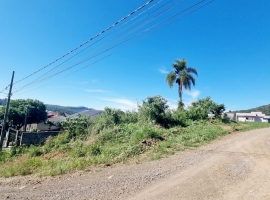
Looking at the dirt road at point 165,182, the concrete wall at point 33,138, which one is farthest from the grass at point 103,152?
the concrete wall at point 33,138

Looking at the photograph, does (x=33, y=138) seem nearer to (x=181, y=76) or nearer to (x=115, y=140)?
(x=115, y=140)

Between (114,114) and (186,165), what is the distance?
34.6ft

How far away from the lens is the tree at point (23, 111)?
40.1 metres

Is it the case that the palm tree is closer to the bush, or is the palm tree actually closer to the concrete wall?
the bush

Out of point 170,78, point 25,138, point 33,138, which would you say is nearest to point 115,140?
point 33,138

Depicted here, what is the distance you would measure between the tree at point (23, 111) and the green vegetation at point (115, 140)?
30.9 metres

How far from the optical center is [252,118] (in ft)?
187

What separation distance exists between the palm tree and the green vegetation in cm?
358

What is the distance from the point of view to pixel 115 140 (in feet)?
40.9

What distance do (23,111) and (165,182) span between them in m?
46.0

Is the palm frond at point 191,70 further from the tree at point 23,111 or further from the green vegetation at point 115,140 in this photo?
the tree at point 23,111

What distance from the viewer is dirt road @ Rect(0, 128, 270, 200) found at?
462cm

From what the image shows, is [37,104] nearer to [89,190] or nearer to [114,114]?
[114,114]

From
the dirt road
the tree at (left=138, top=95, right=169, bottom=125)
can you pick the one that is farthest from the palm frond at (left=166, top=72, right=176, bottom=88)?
the dirt road
